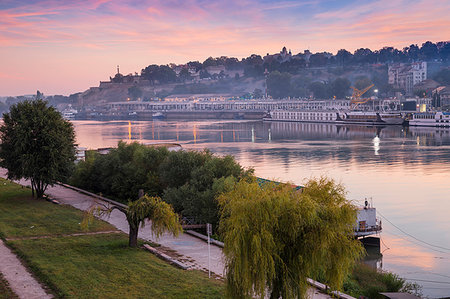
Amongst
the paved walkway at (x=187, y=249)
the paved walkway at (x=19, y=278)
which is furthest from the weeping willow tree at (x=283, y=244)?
the paved walkway at (x=19, y=278)

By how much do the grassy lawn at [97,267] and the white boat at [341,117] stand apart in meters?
107

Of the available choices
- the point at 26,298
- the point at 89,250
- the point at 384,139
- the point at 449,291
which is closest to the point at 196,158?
the point at 89,250

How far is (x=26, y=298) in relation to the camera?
13375 mm

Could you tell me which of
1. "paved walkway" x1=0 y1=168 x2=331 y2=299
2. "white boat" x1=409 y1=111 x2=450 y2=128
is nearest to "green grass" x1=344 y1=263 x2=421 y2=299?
"paved walkway" x1=0 y1=168 x2=331 y2=299

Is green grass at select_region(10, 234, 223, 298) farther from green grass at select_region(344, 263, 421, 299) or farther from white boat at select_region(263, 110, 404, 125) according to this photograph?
white boat at select_region(263, 110, 404, 125)

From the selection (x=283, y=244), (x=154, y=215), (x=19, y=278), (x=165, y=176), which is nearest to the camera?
(x=283, y=244)

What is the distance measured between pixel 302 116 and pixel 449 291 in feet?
426

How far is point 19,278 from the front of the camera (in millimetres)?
14938

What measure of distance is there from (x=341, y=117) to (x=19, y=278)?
124 metres

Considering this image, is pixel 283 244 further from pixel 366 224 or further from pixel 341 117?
pixel 341 117

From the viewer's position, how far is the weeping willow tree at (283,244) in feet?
40.3

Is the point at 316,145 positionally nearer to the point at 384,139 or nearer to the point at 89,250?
the point at 384,139

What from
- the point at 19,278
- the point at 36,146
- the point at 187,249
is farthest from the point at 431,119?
the point at 19,278

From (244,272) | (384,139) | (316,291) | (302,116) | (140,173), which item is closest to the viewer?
(244,272)
